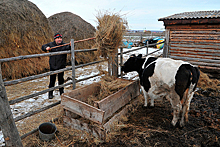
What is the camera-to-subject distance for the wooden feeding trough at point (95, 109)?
2814 mm

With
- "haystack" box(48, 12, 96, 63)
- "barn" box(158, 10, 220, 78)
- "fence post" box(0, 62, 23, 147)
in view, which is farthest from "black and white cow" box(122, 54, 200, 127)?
"haystack" box(48, 12, 96, 63)

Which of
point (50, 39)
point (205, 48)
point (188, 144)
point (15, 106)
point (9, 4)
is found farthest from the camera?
point (50, 39)

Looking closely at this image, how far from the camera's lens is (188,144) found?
2.79m

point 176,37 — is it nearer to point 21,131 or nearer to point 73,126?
point 73,126

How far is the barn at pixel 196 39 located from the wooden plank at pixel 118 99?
5.35 metres

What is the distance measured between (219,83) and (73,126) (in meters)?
6.28

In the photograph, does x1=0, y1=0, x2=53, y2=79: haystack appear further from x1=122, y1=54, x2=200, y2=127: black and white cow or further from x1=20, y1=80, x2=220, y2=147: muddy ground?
x1=122, y1=54, x2=200, y2=127: black and white cow

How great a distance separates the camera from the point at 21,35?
6.91 metres

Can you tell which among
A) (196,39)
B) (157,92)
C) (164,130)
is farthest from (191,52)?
(164,130)

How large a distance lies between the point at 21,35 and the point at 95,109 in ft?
19.9

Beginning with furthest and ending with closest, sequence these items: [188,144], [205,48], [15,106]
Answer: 1. [205,48]
2. [15,106]
3. [188,144]

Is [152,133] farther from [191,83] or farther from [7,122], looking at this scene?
[7,122]

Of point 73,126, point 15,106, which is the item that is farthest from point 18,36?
point 73,126

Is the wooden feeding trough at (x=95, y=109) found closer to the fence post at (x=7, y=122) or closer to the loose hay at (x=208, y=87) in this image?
the fence post at (x=7, y=122)
